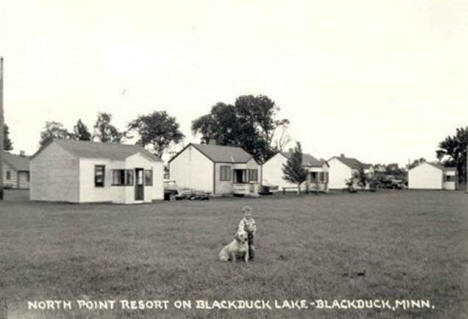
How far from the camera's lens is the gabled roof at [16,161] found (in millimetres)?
53700

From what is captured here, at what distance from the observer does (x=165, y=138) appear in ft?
246

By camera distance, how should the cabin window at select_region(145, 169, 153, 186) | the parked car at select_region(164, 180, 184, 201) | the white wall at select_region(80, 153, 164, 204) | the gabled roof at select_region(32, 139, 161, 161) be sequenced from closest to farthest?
the white wall at select_region(80, 153, 164, 204) < the gabled roof at select_region(32, 139, 161, 161) < the cabin window at select_region(145, 169, 153, 186) < the parked car at select_region(164, 180, 184, 201)

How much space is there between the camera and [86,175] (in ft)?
93.0

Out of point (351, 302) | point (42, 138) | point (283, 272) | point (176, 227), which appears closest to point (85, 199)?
point (176, 227)

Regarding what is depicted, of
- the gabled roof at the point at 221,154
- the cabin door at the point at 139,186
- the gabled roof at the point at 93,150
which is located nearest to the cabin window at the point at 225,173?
the gabled roof at the point at 221,154

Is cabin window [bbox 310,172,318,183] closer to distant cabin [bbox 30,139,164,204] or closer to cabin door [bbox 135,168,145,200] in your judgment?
distant cabin [bbox 30,139,164,204]

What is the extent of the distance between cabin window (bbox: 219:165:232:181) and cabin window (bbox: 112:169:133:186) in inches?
487

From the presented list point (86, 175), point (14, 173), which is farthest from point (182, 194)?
point (14, 173)

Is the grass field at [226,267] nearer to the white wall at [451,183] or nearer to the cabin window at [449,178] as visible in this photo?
the white wall at [451,183]

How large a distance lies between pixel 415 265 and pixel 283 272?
2.79 metres

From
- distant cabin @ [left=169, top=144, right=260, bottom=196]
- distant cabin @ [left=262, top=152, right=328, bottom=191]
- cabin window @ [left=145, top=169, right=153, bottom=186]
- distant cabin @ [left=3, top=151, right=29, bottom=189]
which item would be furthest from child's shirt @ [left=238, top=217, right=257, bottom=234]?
distant cabin @ [left=3, top=151, right=29, bottom=189]

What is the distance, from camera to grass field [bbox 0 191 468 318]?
6809 mm

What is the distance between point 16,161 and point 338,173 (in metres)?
42.0

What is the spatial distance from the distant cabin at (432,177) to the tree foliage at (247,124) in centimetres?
2235
